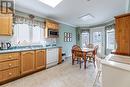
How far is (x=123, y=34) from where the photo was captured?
2.31m

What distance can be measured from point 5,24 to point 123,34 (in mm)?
2982

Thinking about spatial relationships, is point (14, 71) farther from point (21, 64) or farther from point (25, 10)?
point (25, 10)

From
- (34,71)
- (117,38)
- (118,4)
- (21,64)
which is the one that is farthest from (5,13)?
(118,4)

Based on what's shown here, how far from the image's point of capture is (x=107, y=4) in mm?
4445

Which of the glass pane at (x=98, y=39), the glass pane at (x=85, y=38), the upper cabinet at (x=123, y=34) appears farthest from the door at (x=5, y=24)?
the glass pane at (x=85, y=38)

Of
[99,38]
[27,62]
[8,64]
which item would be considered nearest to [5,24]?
[8,64]

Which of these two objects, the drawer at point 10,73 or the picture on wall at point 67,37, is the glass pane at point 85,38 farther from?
the drawer at point 10,73

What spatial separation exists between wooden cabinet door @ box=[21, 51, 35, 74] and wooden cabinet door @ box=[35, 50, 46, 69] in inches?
9.8

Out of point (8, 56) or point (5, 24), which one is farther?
point (5, 24)

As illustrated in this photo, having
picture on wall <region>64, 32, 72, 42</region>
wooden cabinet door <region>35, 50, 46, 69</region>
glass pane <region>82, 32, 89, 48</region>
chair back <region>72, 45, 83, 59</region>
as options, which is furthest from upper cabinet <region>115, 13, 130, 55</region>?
glass pane <region>82, 32, 89, 48</region>

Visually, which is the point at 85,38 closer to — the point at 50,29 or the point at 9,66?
the point at 50,29

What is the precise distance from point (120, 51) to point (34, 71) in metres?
Result: 2.92

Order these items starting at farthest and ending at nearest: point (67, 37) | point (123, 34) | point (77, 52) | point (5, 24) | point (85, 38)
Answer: point (85, 38), point (67, 37), point (77, 52), point (5, 24), point (123, 34)

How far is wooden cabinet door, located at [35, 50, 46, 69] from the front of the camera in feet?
14.3
